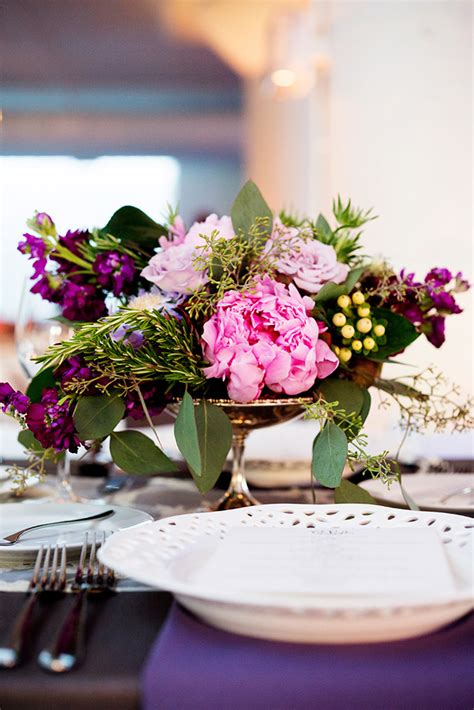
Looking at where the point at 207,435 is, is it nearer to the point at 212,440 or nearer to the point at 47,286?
the point at 212,440

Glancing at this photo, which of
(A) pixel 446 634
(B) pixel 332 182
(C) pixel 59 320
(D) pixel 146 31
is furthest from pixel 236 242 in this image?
(D) pixel 146 31

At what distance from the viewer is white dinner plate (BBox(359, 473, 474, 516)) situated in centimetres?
85

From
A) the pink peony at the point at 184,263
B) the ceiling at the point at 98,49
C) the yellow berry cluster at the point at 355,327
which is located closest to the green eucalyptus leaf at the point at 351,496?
the yellow berry cluster at the point at 355,327

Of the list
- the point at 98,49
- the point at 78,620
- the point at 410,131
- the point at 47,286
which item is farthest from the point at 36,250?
the point at 98,49

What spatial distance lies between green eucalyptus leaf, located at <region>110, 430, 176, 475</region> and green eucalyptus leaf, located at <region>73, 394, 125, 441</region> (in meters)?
0.02

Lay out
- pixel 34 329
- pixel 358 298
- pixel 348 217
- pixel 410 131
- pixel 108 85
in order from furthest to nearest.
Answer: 1. pixel 108 85
2. pixel 410 131
3. pixel 34 329
4. pixel 348 217
5. pixel 358 298

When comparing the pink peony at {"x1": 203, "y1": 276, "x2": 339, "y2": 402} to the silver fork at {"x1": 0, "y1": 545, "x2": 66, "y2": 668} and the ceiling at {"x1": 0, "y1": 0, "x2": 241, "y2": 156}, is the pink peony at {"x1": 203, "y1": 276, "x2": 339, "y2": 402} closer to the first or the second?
the silver fork at {"x1": 0, "y1": 545, "x2": 66, "y2": 668}

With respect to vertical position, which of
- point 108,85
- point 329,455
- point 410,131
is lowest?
point 329,455

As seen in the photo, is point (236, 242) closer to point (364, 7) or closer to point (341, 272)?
point (341, 272)

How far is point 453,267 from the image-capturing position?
327 centimetres

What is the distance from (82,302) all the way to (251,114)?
5.39 meters

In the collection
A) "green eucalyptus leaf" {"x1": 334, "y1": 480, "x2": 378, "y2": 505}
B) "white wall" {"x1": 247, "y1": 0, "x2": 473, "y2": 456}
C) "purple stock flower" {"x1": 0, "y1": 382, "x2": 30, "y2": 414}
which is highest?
"white wall" {"x1": 247, "y1": 0, "x2": 473, "y2": 456}

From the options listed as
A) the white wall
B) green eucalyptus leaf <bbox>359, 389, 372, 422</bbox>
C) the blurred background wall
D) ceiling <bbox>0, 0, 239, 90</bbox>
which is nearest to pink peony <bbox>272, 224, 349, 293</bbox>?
green eucalyptus leaf <bbox>359, 389, 372, 422</bbox>

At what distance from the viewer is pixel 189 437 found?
0.69 metres
